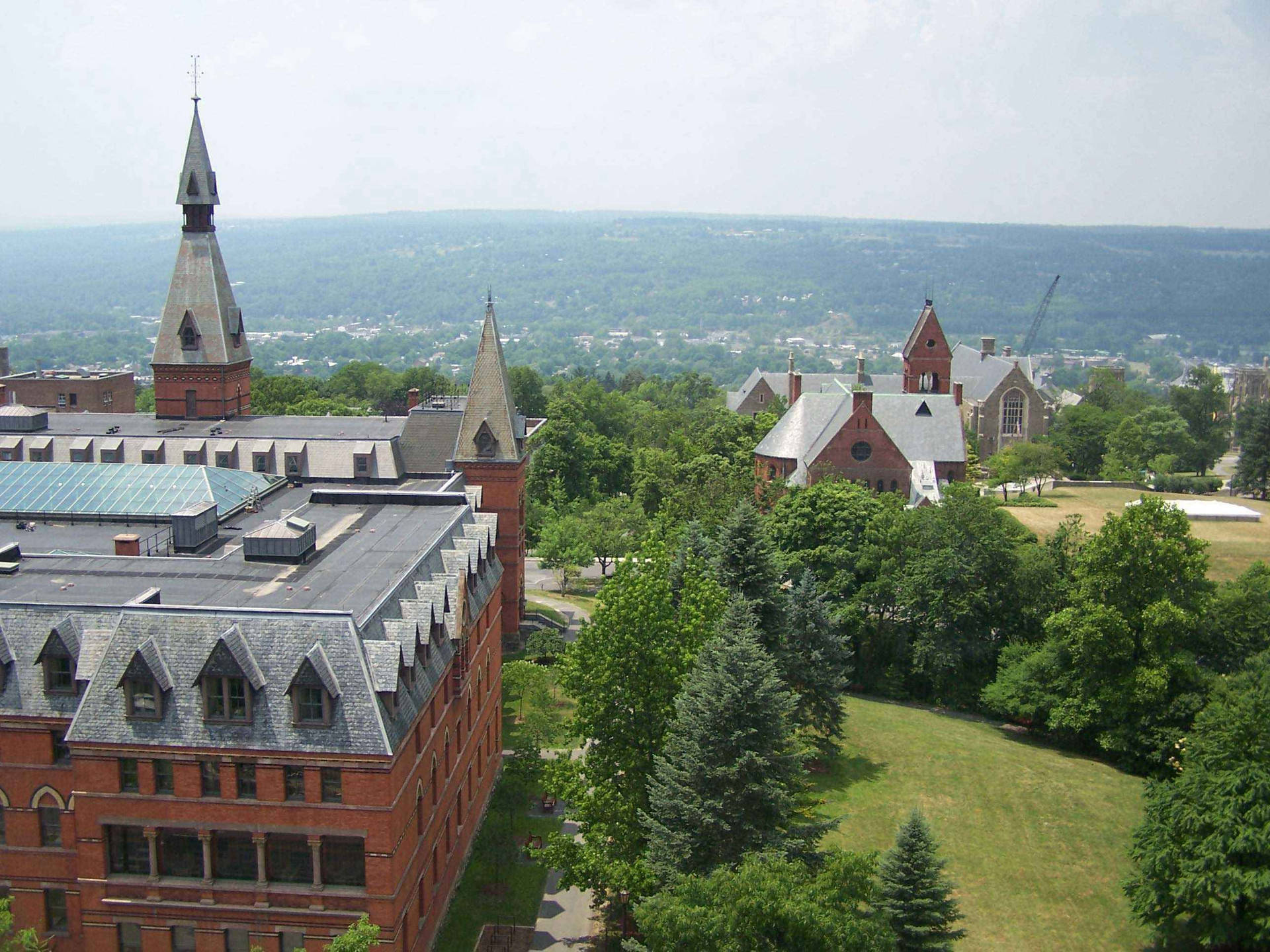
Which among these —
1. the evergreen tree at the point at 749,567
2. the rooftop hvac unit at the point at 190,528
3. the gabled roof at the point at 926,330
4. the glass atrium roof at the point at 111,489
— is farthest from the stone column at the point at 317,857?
the gabled roof at the point at 926,330

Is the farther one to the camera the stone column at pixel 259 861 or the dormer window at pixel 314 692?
the stone column at pixel 259 861

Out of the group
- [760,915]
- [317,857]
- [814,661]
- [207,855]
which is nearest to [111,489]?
[207,855]

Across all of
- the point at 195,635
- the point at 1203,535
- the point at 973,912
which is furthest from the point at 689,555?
the point at 1203,535

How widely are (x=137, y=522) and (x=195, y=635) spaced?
70.4 ft

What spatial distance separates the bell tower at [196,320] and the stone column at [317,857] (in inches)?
2183

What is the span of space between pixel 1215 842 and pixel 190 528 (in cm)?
4178

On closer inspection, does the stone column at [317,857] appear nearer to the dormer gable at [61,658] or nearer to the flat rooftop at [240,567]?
the flat rooftop at [240,567]

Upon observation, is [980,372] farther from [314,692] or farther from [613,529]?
[314,692]

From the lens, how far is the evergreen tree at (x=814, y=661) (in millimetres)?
60656

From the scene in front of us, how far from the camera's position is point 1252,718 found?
155 ft

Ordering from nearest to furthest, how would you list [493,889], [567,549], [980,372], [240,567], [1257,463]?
1. [493,889]
2. [240,567]
3. [567,549]
4. [1257,463]
5. [980,372]

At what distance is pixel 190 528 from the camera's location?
4959 centimetres

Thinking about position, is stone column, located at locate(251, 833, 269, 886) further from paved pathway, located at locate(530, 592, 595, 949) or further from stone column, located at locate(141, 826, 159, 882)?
paved pathway, located at locate(530, 592, 595, 949)

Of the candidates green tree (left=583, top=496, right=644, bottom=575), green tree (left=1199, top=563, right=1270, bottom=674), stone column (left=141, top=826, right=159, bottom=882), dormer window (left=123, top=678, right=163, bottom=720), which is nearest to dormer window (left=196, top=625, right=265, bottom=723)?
dormer window (left=123, top=678, right=163, bottom=720)
